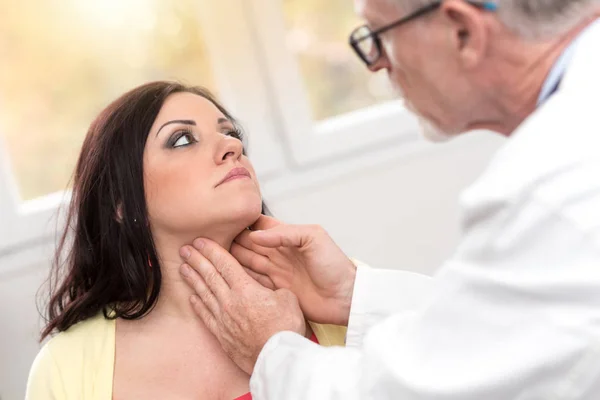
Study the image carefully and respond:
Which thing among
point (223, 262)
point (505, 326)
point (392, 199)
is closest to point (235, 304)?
point (223, 262)

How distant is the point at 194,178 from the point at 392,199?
111 cm

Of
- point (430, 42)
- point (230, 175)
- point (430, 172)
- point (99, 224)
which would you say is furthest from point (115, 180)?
point (430, 172)

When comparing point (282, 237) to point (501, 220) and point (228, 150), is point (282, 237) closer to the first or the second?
point (228, 150)

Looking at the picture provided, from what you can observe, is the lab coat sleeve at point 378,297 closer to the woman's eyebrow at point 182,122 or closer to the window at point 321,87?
the woman's eyebrow at point 182,122

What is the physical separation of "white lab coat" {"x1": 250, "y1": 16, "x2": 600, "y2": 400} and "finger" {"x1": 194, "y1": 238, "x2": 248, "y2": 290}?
52 cm

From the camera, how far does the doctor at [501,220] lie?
878 mm

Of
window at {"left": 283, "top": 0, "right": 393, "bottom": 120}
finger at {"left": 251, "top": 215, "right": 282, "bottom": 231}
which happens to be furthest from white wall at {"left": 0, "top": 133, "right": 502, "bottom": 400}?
finger at {"left": 251, "top": 215, "right": 282, "bottom": 231}

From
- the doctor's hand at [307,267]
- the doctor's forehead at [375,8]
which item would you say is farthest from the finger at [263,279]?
the doctor's forehead at [375,8]

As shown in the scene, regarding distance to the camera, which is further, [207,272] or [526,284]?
[207,272]

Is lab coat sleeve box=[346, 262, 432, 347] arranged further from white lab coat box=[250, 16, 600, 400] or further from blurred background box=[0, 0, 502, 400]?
blurred background box=[0, 0, 502, 400]

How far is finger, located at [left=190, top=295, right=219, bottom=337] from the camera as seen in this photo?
1492mm

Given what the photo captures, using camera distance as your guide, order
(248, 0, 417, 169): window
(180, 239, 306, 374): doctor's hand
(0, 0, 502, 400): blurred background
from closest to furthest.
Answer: (180, 239, 306, 374): doctor's hand < (0, 0, 502, 400): blurred background < (248, 0, 417, 169): window

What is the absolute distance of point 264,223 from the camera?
1632 mm

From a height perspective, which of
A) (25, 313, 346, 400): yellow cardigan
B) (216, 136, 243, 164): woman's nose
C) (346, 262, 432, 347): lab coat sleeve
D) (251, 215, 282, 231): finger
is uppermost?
(216, 136, 243, 164): woman's nose
